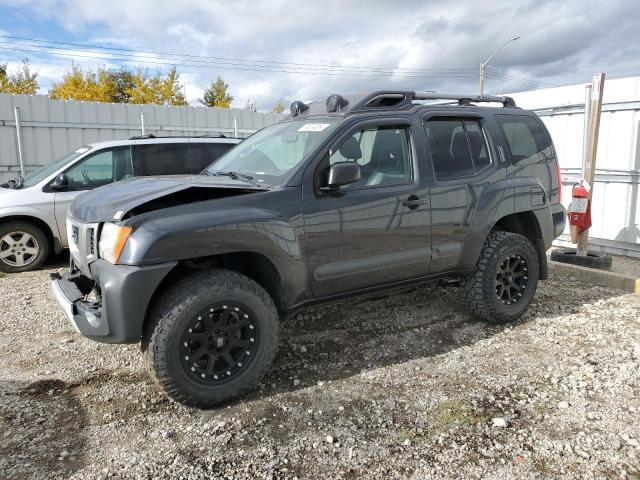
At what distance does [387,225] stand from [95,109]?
9.34 m

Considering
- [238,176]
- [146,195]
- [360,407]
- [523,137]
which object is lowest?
[360,407]

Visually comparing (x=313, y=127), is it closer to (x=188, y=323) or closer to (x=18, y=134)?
(x=188, y=323)

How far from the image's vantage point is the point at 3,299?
18.3 ft

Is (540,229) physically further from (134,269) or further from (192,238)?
(134,269)

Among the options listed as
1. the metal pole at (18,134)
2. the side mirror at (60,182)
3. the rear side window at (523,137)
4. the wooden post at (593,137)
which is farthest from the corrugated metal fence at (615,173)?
the metal pole at (18,134)

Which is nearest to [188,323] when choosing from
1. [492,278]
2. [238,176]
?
[238,176]

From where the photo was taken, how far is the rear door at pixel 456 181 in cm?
416

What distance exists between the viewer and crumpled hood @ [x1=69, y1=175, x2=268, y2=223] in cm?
313

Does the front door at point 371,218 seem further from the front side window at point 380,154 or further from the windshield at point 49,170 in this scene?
the windshield at point 49,170

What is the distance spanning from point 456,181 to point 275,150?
1527mm

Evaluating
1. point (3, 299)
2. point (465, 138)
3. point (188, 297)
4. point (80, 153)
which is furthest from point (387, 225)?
point (80, 153)

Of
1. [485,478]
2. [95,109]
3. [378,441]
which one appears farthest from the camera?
[95,109]

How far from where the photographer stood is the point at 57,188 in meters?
6.76

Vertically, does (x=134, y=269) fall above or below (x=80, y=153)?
below
